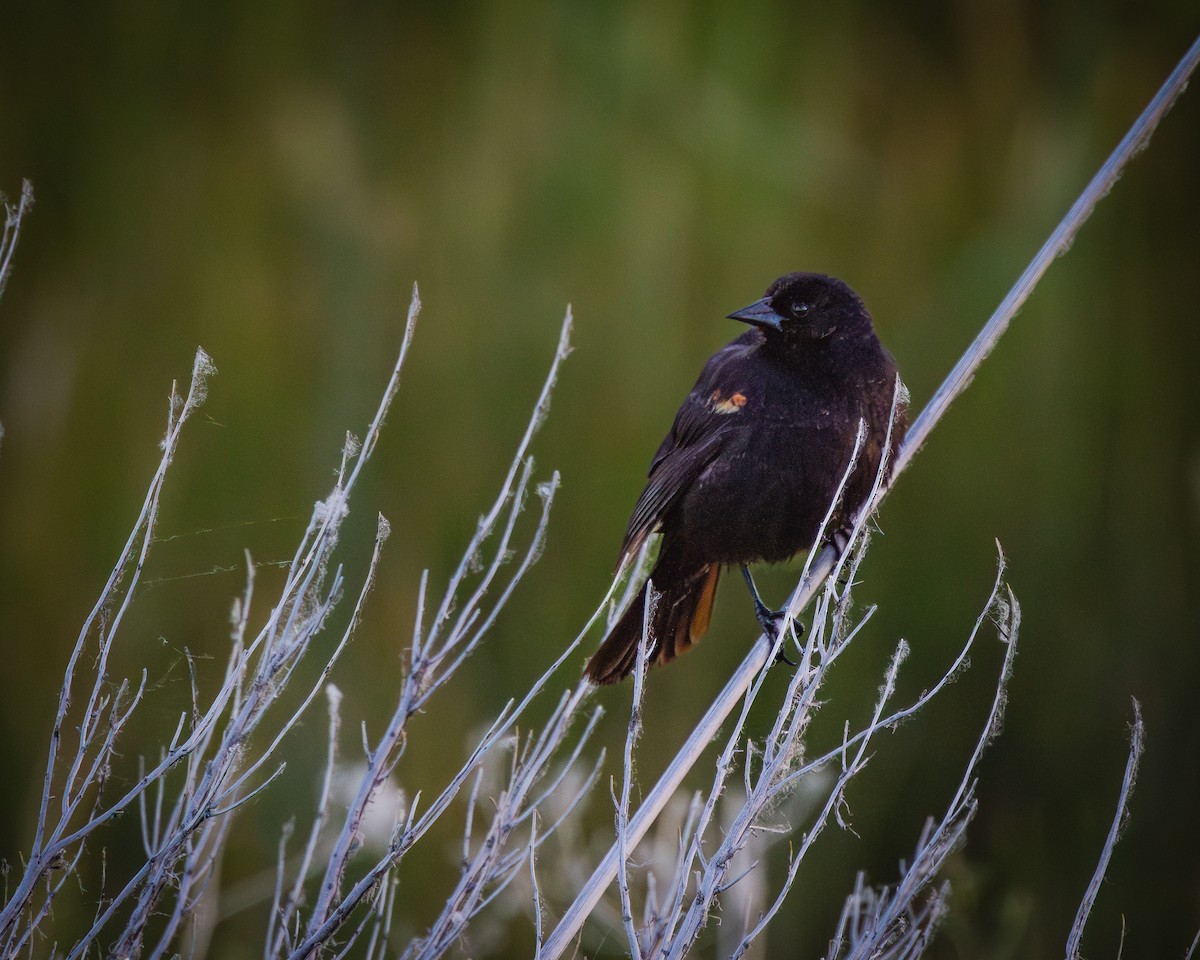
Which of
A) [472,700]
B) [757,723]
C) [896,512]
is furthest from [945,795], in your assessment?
[472,700]

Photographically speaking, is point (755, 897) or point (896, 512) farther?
point (896, 512)

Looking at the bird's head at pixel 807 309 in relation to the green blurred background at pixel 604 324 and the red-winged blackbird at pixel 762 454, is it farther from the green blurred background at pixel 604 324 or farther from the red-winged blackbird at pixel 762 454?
the green blurred background at pixel 604 324

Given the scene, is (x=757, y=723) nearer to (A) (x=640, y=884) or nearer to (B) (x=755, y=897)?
(A) (x=640, y=884)

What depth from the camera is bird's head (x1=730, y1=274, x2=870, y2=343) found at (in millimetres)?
2691

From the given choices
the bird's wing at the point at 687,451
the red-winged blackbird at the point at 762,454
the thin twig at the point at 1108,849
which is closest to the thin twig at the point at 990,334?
the red-winged blackbird at the point at 762,454

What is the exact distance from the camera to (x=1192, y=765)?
3.17m

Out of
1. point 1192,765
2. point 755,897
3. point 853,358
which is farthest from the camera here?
point 1192,765

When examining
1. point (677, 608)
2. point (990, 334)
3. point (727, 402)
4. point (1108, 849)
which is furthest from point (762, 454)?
point (1108, 849)

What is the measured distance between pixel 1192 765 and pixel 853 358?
1.62 m

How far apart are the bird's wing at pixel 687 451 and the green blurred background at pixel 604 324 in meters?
0.79

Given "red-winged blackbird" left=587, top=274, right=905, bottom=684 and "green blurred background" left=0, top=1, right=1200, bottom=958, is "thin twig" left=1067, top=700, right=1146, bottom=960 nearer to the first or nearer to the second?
"red-winged blackbird" left=587, top=274, right=905, bottom=684

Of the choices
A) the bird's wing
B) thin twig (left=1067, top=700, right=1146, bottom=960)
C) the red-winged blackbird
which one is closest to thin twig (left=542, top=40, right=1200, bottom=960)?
the red-winged blackbird

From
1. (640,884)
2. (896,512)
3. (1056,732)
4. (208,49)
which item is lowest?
(640,884)

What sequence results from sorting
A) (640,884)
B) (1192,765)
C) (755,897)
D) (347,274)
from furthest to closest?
1. (347,274)
2. (1192,765)
3. (640,884)
4. (755,897)
